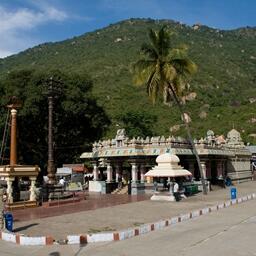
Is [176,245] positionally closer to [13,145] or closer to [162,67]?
[13,145]

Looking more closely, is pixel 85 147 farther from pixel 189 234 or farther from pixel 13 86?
pixel 189 234

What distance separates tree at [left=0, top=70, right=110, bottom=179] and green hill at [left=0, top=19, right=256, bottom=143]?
15692 mm

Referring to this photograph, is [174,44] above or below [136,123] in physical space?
above

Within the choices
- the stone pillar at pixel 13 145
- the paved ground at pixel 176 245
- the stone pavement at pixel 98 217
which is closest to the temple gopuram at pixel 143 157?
the stone pavement at pixel 98 217

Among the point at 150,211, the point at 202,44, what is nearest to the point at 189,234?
the point at 150,211

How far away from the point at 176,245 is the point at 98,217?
7382 mm

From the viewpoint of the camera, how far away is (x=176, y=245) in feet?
43.9

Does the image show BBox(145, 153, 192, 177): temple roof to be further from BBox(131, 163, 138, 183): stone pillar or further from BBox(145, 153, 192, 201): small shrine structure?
BBox(131, 163, 138, 183): stone pillar

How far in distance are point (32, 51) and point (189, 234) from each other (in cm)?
11996

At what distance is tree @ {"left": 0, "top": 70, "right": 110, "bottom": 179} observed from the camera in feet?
146

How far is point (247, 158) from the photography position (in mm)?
49656

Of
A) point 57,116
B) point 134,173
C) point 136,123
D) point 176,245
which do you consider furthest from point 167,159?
point 136,123

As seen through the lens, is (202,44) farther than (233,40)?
No

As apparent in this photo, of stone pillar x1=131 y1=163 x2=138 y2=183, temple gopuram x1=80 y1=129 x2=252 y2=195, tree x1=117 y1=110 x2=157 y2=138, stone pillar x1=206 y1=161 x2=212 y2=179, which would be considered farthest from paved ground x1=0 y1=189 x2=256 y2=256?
A: tree x1=117 y1=110 x2=157 y2=138
